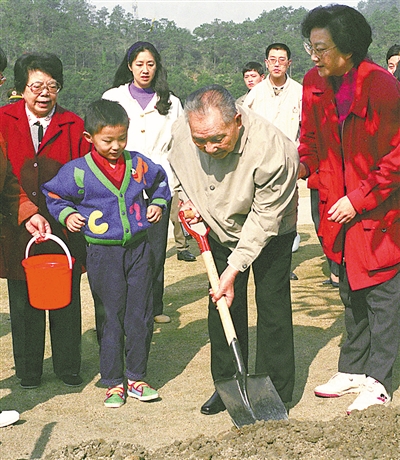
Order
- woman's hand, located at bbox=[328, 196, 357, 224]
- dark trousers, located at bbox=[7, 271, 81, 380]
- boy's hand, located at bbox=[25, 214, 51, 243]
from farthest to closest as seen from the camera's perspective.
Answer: dark trousers, located at bbox=[7, 271, 81, 380] < boy's hand, located at bbox=[25, 214, 51, 243] < woman's hand, located at bbox=[328, 196, 357, 224]

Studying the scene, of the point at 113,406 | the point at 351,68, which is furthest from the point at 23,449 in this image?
the point at 351,68

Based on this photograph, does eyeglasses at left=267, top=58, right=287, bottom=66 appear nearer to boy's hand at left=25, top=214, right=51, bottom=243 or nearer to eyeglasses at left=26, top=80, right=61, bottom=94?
eyeglasses at left=26, top=80, right=61, bottom=94

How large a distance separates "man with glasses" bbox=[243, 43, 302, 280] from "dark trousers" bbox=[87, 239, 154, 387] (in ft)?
9.95

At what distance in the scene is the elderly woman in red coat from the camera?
4414mm

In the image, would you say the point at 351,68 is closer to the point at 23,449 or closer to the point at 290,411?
the point at 290,411

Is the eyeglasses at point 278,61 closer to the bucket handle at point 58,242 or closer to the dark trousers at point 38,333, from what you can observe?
the dark trousers at point 38,333

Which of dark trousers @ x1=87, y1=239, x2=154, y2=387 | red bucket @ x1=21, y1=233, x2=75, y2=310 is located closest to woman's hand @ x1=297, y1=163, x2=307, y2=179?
dark trousers @ x1=87, y1=239, x2=154, y2=387

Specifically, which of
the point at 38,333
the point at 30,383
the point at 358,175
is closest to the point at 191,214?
the point at 358,175

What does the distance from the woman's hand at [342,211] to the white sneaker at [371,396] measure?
2.78ft

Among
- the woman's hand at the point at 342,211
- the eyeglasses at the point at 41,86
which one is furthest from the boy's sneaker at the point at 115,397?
the eyeglasses at the point at 41,86

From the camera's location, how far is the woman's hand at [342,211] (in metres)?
3.92

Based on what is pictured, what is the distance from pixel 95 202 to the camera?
4.30 meters

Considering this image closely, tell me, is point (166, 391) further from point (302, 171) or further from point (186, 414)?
point (302, 171)

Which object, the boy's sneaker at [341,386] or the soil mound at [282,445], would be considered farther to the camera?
the boy's sneaker at [341,386]
